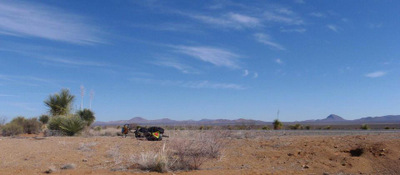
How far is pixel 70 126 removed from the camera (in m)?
25.4

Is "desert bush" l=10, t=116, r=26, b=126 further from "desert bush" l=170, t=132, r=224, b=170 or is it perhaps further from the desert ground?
"desert bush" l=170, t=132, r=224, b=170

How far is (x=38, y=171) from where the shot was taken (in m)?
11.2

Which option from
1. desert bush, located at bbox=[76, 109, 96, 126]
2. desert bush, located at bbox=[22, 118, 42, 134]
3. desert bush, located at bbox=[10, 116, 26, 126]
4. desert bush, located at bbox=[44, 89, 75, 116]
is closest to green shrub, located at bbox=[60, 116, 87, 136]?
desert bush, located at bbox=[44, 89, 75, 116]

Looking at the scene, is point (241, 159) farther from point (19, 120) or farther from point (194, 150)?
point (19, 120)

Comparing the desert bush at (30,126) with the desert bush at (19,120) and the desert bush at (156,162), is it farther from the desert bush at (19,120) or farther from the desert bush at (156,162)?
the desert bush at (156,162)

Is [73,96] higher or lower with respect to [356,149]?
higher

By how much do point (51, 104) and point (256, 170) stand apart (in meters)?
24.0

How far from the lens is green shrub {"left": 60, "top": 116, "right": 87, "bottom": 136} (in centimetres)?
2541

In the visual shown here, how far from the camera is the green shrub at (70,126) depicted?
25.4m

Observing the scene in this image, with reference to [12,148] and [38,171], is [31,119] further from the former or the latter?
[38,171]

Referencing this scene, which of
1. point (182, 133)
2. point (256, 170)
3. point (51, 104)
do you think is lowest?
point (256, 170)

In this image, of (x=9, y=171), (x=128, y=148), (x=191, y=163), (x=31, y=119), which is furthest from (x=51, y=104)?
(x=191, y=163)

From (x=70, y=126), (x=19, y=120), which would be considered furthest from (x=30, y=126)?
(x=70, y=126)

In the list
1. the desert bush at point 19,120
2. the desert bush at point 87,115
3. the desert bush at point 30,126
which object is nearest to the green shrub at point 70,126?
the desert bush at point 30,126
